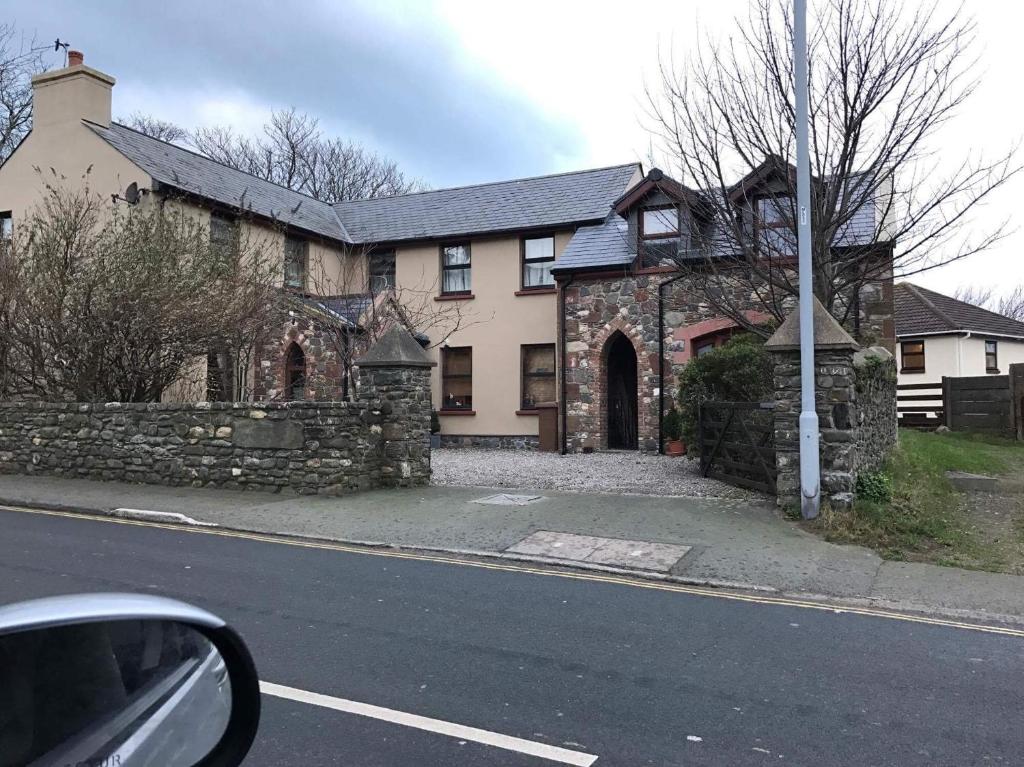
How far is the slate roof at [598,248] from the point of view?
59.5 feet

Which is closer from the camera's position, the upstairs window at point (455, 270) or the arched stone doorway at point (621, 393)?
the arched stone doorway at point (621, 393)

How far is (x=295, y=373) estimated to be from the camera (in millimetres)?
21031

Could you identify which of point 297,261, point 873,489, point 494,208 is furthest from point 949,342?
point 297,261

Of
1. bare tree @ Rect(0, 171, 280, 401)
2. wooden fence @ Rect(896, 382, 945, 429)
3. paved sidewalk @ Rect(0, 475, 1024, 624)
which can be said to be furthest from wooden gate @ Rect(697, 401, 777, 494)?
wooden fence @ Rect(896, 382, 945, 429)

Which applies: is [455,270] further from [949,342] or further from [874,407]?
[949,342]

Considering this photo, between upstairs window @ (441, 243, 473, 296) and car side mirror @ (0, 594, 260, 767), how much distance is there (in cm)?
1987

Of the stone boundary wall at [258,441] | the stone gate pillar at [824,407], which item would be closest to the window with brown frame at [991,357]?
the stone gate pillar at [824,407]

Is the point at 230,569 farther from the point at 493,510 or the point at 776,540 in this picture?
the point at 776,540

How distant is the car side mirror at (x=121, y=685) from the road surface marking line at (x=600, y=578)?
5.31 meters

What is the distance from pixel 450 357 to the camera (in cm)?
2175

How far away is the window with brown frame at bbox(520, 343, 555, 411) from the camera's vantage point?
66.6ft

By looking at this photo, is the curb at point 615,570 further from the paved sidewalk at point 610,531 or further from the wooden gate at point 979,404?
the wooden gate at point 979,404

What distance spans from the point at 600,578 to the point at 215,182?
18041mm

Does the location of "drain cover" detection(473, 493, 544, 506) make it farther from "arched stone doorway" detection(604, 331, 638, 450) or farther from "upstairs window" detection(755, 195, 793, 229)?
"arched stone doorway" detection(604, 331, 638, 450)
